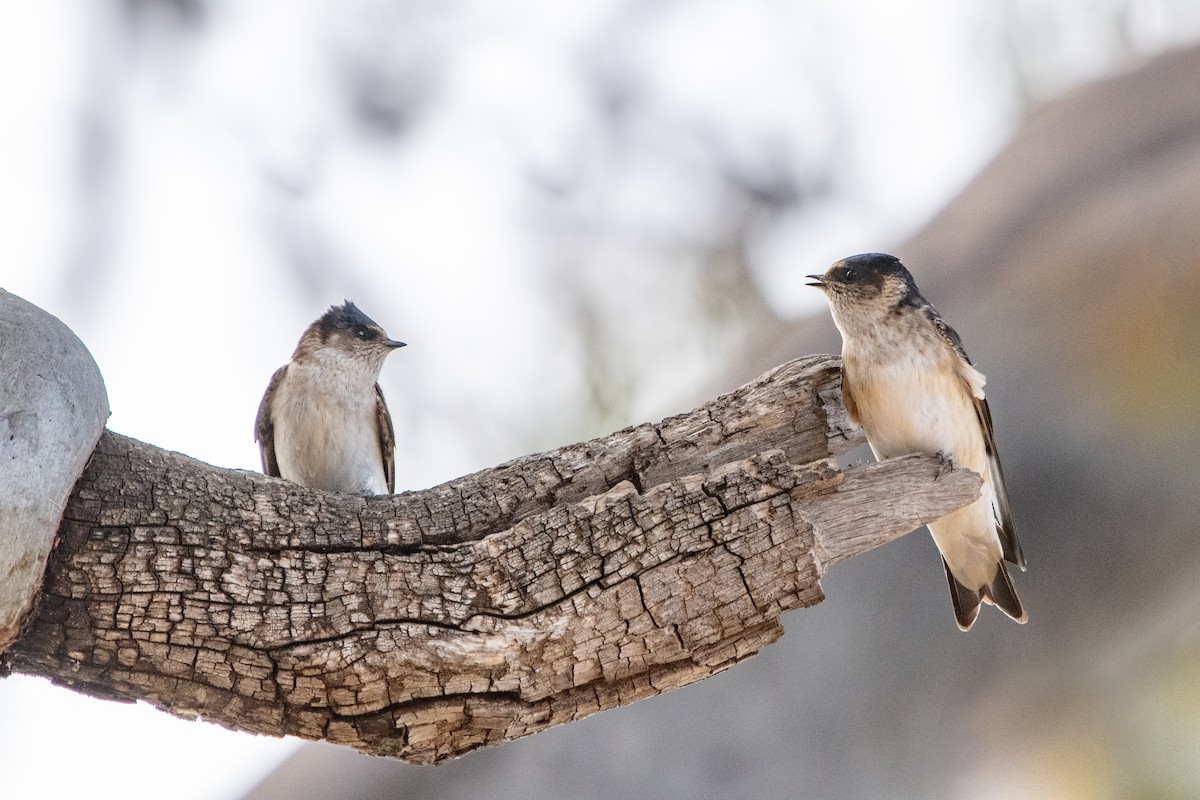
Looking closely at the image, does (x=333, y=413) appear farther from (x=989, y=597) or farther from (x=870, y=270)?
(x=989, y=597)

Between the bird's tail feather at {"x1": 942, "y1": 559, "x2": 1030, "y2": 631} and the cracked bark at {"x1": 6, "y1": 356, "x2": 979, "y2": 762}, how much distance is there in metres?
0.74

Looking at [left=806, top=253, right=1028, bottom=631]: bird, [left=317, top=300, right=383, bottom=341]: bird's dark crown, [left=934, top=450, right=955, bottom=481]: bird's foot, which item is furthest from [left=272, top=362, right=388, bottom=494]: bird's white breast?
[left=934, top=450, right=955, bottom=481]: bird's foot

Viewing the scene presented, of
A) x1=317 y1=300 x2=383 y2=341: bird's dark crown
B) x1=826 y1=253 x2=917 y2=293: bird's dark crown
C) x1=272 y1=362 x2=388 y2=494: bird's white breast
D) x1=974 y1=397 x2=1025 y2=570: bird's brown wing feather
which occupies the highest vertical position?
x1=317 y1=300 x2=383 y2=341: bird's dark crown

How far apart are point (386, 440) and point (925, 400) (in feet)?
4.66

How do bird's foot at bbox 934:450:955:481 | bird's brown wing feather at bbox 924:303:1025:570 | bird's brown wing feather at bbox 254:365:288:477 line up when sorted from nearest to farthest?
bird's foot at bbox 934:450:955:481, bird's brown wing feather at bbox 924:303:1025:570, bird's brown wing feather at bbox 254:365:288:477

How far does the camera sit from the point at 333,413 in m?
2.71

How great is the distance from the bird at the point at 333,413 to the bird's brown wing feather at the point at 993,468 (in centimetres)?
138

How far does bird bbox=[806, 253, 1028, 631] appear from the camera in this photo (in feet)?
7.35

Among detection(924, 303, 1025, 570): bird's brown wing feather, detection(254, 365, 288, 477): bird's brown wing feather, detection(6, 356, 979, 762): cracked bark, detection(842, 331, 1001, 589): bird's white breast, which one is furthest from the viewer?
detection(254, 365, 288, 477): bird's brown wing feather

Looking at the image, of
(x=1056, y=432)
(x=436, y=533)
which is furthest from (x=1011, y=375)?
(x=436, y=533)

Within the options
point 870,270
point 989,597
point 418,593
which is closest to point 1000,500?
point 989,597

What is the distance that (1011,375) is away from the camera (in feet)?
13.2

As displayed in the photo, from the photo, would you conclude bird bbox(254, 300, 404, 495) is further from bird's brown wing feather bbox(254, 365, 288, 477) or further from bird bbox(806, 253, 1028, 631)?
bird bbox(806, 253, 1028, 631)

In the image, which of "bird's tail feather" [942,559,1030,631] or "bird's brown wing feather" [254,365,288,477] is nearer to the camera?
"bird's tail feather" [942,559,1030,631]
